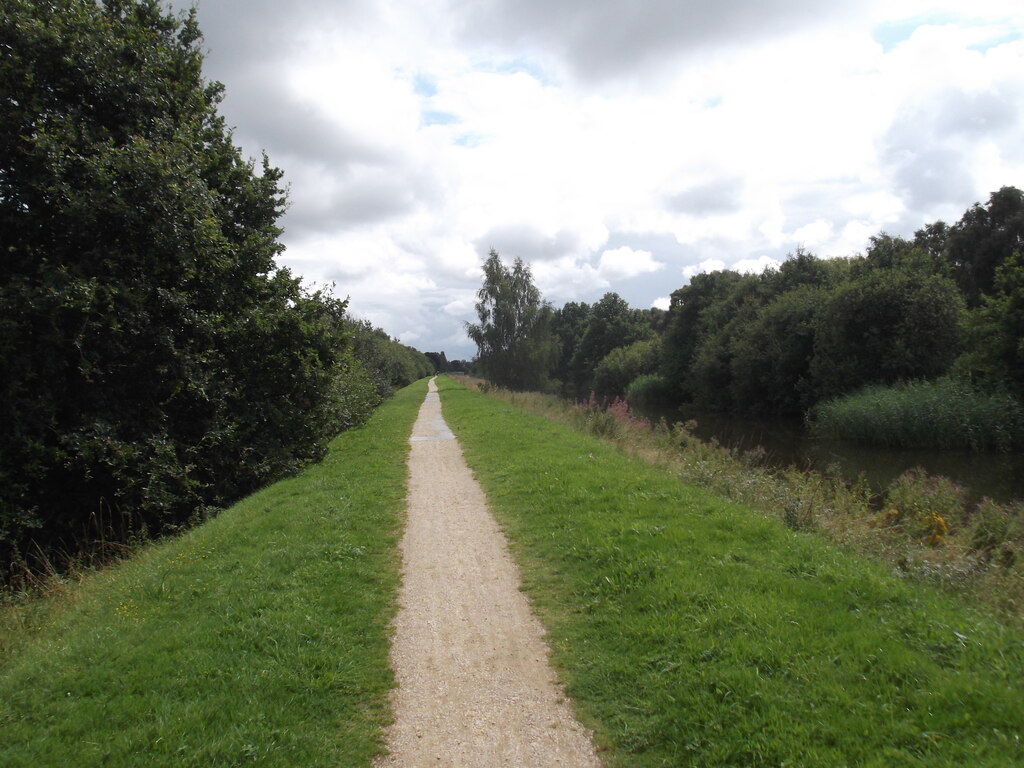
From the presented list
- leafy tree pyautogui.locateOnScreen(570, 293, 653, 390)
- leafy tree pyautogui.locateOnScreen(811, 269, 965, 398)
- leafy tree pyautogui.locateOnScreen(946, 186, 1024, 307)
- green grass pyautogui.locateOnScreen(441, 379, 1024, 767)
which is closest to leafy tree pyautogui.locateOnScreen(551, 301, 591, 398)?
leafy tree pyautogui.locateOnScreen(570, 293, 653, 390)

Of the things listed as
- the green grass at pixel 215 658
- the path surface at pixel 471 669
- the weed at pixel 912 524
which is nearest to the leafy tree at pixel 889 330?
the weed at pixel 912 524

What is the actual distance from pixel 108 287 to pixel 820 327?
29.0 m

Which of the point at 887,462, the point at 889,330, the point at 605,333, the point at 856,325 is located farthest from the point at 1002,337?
the point at 605,333

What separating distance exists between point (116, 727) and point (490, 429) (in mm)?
14490

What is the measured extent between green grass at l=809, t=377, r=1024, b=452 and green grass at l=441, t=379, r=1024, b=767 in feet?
51.8

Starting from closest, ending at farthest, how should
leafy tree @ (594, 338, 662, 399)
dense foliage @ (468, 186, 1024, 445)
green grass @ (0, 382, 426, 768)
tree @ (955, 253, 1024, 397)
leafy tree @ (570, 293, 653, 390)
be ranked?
green grass @ (0, 382, 426, 768), tree @ (955, 253, 1024, 397), dense foliage @ (468, 186, 1024, 445), leafy tree @ (594, 338, 662, 399), leafy tree @ (570, 293, 653, 390)

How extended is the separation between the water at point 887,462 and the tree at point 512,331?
66.2 ft

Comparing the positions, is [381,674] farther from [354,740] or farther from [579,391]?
[579,391]

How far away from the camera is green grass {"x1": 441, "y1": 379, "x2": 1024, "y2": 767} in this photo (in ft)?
10.7

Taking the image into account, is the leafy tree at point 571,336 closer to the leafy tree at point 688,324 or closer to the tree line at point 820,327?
the tree line at point 820,327

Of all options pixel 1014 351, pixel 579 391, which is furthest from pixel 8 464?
pixel 579 391

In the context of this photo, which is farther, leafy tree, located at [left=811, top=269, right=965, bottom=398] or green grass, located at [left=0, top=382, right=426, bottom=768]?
leafy tree, located at [left=811, top=269, right=965, bottom=398]

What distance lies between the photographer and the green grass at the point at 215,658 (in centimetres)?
355

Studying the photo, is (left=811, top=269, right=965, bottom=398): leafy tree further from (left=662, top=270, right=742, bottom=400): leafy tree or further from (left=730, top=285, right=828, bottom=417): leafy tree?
(left=662, top=270, right=742, bottom=400): leafy tree
